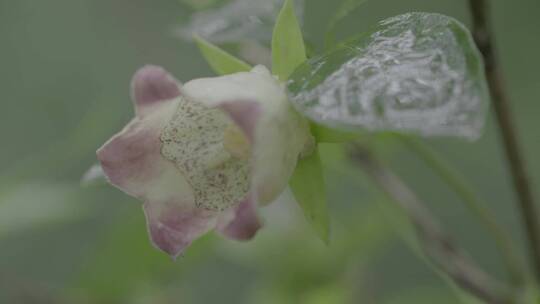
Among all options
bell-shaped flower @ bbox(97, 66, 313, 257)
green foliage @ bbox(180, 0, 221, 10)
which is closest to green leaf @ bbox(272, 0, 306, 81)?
bell-shaped flower @ bbox(97, 66, 313, 257)

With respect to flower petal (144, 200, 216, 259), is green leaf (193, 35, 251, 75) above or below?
above

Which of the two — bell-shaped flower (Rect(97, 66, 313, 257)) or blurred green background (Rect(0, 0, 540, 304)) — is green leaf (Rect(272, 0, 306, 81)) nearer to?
bell-shaped flower (Rect(97, 66, 313, 257))

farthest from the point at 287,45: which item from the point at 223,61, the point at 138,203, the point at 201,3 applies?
the point at 138,203

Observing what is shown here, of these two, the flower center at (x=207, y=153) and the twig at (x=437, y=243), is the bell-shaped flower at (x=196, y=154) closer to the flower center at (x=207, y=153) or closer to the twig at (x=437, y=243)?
the flower center at (x=207, y=153)

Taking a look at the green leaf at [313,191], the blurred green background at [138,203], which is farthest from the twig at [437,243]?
the green leaf at [313,191]

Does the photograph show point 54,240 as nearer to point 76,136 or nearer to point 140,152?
point 76,136

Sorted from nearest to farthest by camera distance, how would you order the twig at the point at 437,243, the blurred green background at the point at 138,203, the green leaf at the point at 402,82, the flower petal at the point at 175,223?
1. the green leaf at the point at 402,82
2. the flower petal at the point at 175,223
3. the twig at the point at 437,243
4. the blurred green background at the point at 138,203
